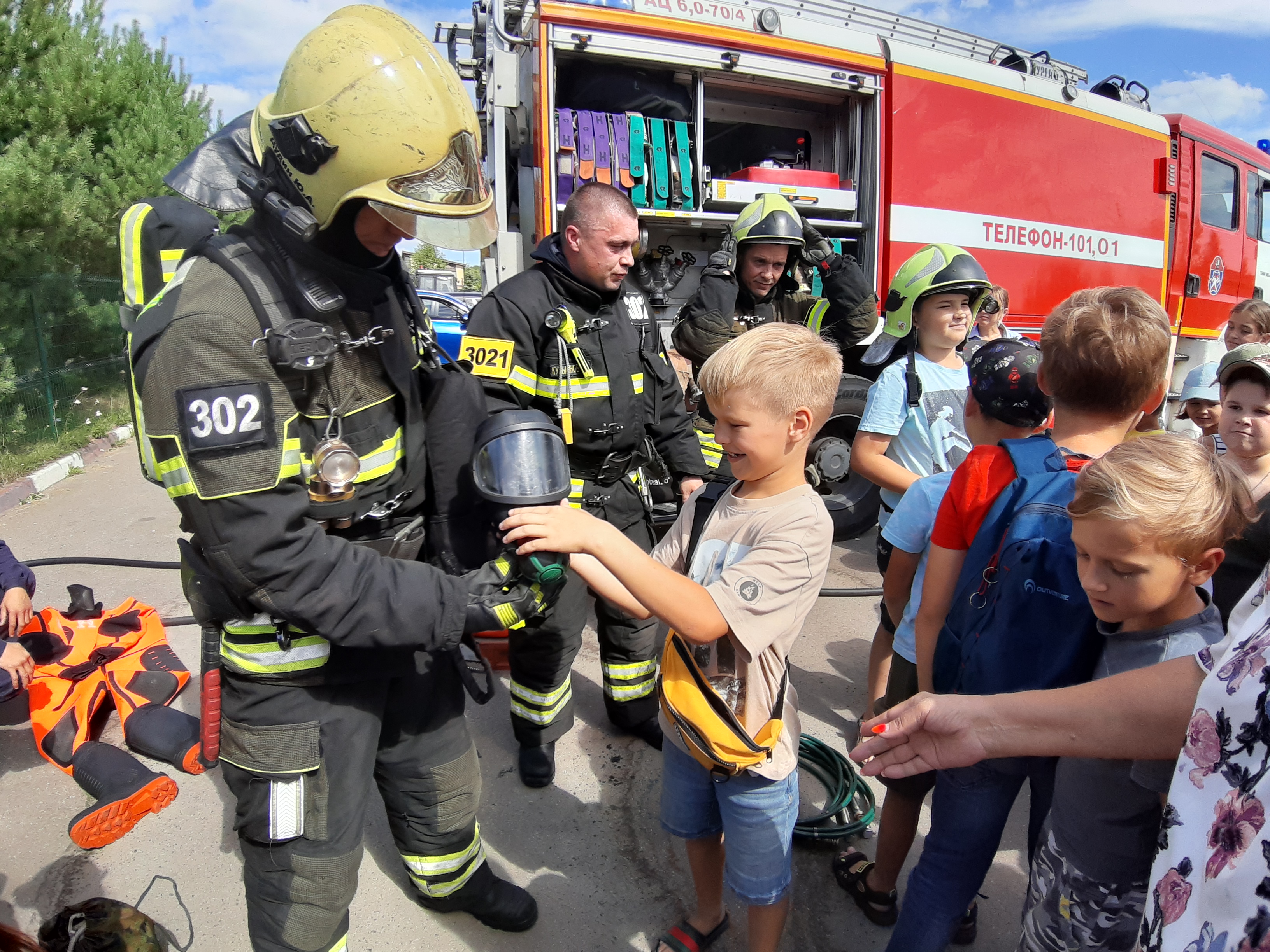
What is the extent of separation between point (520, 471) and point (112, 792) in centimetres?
181

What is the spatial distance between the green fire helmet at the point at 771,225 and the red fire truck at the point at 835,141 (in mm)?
826

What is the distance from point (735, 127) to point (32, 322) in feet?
24.6

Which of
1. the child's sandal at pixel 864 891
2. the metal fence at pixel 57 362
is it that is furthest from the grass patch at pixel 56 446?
the child's sandal at pixel 864 891

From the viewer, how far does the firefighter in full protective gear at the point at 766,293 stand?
3607 mm

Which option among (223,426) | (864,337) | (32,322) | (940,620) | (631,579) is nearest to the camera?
(223,426)

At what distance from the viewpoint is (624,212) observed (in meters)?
2.59

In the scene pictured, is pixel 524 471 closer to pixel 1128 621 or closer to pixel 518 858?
pixel 1128 621

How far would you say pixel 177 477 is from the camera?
1245mm

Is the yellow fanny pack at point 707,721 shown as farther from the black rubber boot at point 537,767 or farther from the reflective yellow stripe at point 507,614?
the black rubber boot at point 537,767

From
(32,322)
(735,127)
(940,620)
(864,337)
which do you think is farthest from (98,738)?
(32,322)

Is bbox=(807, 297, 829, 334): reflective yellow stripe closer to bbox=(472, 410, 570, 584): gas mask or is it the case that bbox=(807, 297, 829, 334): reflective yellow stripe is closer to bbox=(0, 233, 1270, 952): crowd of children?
bbox=(0, 233, 1270, 952): crowd of children

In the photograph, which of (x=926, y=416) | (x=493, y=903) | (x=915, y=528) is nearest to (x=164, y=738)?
(x=493, y=903)

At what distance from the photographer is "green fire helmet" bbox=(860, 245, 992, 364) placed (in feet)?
7.91

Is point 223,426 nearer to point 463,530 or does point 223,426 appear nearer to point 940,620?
point 463,530
